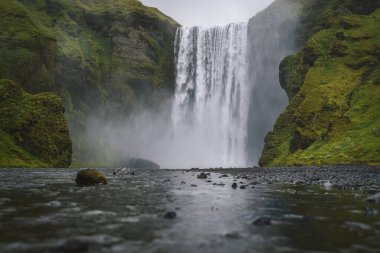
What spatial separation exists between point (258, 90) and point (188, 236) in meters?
102

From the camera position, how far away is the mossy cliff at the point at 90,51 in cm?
10819

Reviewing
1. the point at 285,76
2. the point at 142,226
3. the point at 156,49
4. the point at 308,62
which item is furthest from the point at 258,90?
the point at 142,226

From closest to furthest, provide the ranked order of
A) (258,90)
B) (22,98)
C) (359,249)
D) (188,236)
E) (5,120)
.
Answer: (359,249), (188,236), (5,120), (22,98), (258,90)

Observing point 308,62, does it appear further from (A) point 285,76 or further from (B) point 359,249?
(B) point 359,249

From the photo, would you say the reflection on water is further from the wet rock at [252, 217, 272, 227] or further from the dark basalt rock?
the dark basalt rock

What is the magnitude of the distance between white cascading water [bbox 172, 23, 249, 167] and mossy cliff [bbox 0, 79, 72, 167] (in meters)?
38.3

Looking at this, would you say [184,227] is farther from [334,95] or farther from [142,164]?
[142,164]

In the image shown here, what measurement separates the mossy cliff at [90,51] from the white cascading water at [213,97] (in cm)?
1670

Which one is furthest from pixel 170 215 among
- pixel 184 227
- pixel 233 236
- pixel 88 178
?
pixel 88 178

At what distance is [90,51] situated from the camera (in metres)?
132

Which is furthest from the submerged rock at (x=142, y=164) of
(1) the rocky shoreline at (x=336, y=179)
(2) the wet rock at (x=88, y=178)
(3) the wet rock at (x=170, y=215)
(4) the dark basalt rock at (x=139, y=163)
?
(3) the wet rock at (x=170, y=215)

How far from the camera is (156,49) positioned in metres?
138

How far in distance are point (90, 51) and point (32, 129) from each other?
53933 millimetres

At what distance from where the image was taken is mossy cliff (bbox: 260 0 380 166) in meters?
57.5
